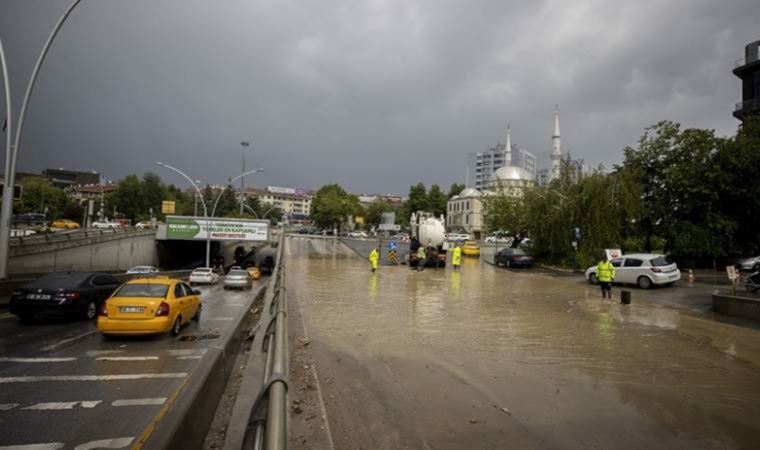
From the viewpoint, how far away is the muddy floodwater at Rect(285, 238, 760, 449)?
510 cm

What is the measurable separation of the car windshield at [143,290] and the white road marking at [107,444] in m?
6.48

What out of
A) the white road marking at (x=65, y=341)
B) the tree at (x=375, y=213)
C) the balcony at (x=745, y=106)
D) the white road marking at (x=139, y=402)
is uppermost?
the balcony at (x=745, y=106)

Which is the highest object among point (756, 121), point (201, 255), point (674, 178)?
point (756, 121)

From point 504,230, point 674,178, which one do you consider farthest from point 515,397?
point 504,230

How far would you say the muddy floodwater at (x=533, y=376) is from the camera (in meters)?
5.10

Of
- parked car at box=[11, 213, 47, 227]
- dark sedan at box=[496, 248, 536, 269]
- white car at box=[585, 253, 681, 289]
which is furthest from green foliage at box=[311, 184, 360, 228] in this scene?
white car at box=[585, 253, 681, 289]

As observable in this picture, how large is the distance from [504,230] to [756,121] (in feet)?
68.2

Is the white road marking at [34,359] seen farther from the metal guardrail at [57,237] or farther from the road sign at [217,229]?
the road sign at [217,229]

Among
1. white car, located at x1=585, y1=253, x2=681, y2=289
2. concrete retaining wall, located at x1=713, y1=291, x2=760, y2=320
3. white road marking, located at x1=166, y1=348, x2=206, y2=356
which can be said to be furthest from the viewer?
white car, located at x1=585, y1=253, x2=681, y2=289

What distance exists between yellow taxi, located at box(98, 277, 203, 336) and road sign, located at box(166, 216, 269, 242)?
35.1 m

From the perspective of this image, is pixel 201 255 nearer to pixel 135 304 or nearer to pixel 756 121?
pixel 135 304

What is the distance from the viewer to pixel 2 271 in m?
16.2

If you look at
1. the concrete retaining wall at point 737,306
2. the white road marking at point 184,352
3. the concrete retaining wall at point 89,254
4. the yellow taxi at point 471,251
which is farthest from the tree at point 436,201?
the white road marking at point 184,352

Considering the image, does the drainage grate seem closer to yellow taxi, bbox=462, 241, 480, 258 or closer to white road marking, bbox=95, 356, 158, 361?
white road marking, bbox=95, 356, 158, 361
